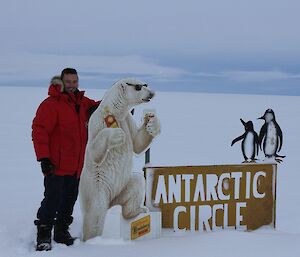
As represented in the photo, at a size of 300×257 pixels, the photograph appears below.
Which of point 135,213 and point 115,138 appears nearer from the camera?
point 115,138

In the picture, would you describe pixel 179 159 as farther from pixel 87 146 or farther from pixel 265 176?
pixel 87 146

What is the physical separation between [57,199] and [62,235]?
33 cm

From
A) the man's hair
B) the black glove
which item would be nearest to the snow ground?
the black glove

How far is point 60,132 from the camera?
3.35 metres

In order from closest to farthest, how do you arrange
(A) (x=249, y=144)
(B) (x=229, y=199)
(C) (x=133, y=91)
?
(C) (x=133, y=91) → (B) (x=229, y=199) → (A) (x=249, y=144)

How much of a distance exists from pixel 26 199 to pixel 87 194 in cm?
212

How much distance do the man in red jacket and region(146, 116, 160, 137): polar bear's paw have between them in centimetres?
47

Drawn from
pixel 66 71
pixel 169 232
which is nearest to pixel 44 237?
pixel 169 232

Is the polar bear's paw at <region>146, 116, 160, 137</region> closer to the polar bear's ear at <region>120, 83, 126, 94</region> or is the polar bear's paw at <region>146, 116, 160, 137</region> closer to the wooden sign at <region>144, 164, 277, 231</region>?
the polar bear's ear at <region>120, 83, 126, 94</region>

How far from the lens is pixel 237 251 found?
3.25m

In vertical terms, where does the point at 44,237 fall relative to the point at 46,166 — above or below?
below

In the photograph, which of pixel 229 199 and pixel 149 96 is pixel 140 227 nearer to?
pixel 229 199

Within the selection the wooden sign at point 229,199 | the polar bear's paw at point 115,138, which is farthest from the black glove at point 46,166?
the wooden sign at point 229,199

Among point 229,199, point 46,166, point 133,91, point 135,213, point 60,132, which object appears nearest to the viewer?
point 46,166
